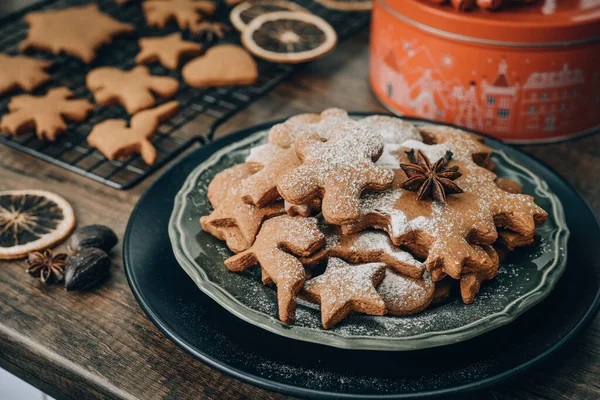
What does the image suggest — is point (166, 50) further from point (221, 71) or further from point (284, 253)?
point (284, 253)

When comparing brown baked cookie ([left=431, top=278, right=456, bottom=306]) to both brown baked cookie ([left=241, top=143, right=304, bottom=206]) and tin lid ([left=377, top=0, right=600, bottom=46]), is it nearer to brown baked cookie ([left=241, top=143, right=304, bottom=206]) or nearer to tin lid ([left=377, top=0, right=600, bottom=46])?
brown baked cookie ([left=241, top=143, right=304, bottom=206])

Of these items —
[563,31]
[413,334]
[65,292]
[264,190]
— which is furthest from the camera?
[563,31]

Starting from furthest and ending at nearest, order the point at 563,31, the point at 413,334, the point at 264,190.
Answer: the point at 563,31 < the point at 264,190 < the point at 413,334

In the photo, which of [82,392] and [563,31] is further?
[563,31]

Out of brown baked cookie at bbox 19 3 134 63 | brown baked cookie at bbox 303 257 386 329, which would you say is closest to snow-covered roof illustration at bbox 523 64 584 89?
brown baked cookie at bbox 303 257 386 329

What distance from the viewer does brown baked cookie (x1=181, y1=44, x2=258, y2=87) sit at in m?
1.50

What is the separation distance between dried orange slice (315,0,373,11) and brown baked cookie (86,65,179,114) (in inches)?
24.0

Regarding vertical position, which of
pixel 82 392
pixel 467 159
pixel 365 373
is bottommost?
pixel 82 392

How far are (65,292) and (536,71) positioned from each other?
969 mm

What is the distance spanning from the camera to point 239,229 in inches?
36.5

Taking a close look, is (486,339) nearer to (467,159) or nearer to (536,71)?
(467,159)

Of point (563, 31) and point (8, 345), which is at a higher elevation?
point (563, 31)

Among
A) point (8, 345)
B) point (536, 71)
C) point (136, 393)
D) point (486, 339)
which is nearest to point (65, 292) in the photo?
point (8, 345)

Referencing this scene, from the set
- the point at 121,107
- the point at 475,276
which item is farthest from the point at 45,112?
the point at 475,276
